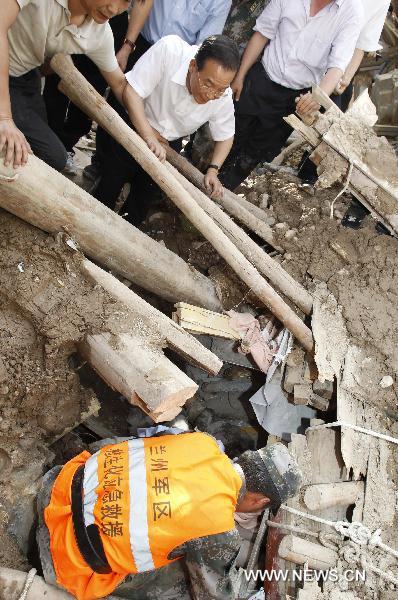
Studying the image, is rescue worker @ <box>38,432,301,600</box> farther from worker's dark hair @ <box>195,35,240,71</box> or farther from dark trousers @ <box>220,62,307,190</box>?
dark trousers @ <box>220,62,307,190</box>

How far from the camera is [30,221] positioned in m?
2.96

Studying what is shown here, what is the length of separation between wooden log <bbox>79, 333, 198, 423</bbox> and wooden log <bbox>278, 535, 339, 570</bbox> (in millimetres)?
1208

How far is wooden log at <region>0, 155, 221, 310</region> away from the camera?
276 centimetres

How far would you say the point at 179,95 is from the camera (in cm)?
382

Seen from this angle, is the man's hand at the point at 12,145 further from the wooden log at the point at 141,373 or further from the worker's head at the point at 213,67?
the worker's head at the point at 213,67

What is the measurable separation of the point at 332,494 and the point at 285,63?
4106mm

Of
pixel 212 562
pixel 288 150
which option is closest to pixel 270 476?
pixel 212 562

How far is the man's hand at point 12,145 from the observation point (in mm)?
2414

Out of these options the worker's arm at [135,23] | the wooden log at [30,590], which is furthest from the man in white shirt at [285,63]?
the wooden log at [30,590]

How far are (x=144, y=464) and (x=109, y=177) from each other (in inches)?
123

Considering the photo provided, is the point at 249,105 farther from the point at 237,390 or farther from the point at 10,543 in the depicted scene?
the point at 10,543

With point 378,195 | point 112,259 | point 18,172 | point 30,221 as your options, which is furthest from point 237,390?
point 18,172

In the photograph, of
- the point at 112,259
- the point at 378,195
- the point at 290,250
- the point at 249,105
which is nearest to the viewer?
the point at 112,259

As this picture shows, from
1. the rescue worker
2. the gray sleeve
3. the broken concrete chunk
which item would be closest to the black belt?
the rescue worker
